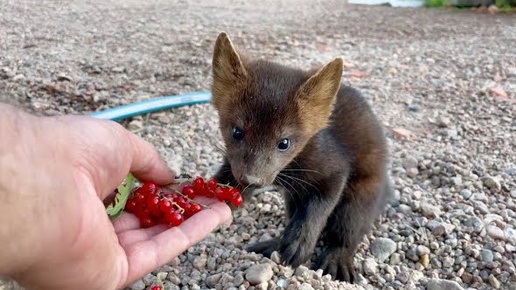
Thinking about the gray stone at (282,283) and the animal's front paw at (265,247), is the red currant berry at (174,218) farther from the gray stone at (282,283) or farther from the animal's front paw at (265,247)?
the animal's front paw at (265,247)

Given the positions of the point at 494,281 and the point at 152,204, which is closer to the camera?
the point at 152,204

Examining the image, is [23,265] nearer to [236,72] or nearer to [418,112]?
[236,72]

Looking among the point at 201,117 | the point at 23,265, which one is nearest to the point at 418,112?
the point at 201,117

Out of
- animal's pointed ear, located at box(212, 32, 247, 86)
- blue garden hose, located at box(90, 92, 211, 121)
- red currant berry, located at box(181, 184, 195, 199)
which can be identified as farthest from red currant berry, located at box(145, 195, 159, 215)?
blue garden hose, located at box(90, 92, 211, 121)

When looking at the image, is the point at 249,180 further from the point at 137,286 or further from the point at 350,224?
the point at 350,224

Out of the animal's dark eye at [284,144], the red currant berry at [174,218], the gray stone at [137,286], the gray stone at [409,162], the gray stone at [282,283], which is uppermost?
the animal's dark eye at [284,144]

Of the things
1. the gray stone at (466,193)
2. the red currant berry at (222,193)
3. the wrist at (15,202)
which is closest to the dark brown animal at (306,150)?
the red currant berry at (222,193)

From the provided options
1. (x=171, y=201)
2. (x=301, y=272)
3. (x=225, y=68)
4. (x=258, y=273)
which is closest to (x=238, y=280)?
(x=258, y=273)

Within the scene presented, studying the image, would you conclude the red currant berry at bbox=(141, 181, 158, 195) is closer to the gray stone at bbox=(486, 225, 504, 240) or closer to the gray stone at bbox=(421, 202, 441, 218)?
the gray stone at bbox=(421, 202, 441, 218)
